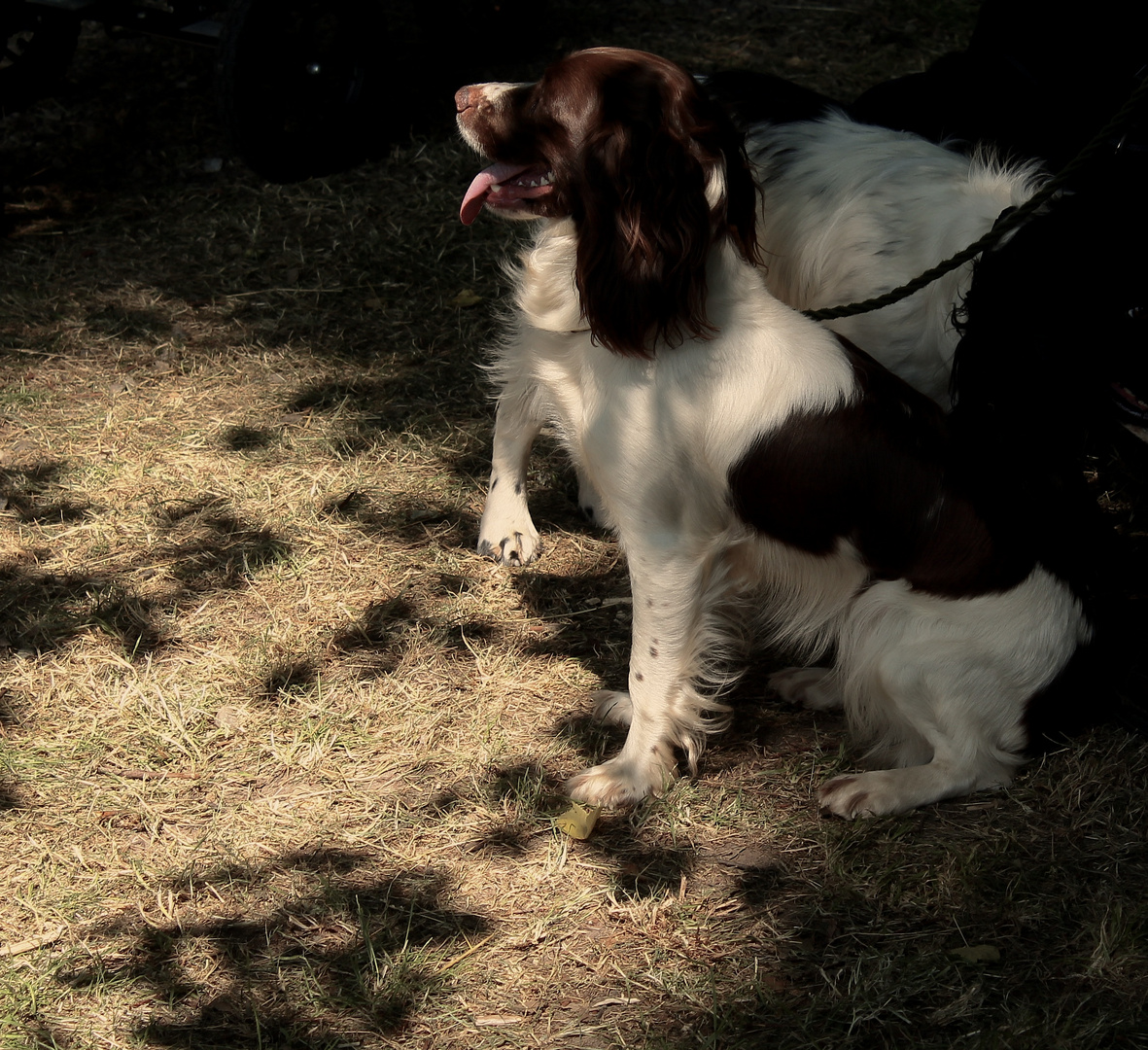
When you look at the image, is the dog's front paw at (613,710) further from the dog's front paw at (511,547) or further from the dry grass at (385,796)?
the dog's front paw at (511,547)

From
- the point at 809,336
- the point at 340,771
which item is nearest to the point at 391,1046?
the point at 340,771

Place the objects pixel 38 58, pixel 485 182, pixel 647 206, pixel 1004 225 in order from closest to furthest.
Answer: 1. pixel 647 206
2. pixel 485 182
3. pixel 1004 225
4. pixel 38 58

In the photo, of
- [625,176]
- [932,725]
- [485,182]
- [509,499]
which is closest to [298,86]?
[509,499]

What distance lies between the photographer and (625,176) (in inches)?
94.7

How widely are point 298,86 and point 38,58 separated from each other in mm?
1199

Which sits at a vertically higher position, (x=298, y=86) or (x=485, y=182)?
(x=485, y=182)

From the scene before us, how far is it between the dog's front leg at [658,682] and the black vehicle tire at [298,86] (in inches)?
139

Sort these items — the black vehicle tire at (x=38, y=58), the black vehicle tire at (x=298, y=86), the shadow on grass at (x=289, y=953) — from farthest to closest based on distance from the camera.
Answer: the black vehicle tire at (x=38, y=58)
the black vehicle tire at (x=298, y=86)
the shadow on grass at (x=289, y=953)

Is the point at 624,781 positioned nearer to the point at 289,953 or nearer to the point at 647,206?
the point at 289,953

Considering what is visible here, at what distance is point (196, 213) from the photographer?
5715mm

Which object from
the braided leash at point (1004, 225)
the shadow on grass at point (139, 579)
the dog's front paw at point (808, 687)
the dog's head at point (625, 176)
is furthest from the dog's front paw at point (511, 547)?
the dog's head at point (625, 176)

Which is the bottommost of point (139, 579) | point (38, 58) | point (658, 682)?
point (139, 579)

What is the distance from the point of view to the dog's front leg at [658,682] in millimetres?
→ 2768

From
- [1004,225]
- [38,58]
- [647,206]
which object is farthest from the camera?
[38,58]
